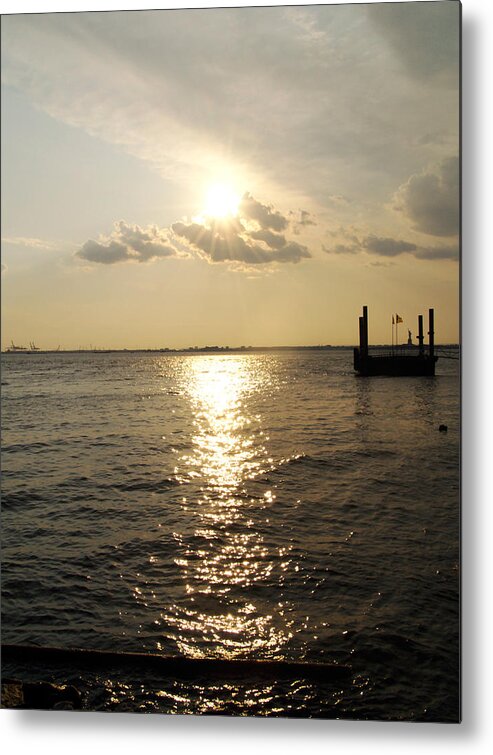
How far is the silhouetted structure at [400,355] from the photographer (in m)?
3.30

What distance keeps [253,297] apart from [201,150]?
0.87m

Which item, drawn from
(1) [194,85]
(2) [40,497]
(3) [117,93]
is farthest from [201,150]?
(2) [40,497]

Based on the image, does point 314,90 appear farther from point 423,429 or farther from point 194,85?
point 423,429

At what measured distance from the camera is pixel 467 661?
2.59 m

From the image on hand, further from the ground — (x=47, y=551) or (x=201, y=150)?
(x=201, y=150)

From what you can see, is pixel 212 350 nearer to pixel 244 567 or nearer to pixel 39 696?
pixel 244 567

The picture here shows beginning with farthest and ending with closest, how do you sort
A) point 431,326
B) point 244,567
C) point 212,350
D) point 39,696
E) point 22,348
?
point 212,350
point 22,348
point 244,567
point 431,326
point 39,696

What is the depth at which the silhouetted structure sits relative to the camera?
10.8 ft

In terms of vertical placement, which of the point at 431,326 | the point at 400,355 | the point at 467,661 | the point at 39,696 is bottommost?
the point at 39,696

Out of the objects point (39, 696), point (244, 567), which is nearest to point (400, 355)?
point (244, 567)

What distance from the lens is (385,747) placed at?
8.30 ft

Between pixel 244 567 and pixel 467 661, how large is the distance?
1162 millimetres

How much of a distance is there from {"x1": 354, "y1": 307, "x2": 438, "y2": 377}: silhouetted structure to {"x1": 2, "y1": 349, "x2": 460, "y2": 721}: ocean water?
0.23 m

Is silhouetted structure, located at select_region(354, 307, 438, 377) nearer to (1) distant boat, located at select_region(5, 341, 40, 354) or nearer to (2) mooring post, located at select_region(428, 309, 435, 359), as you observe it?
(2) mooring post, located at select_region(428, 309, 435, 359)
